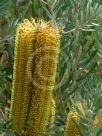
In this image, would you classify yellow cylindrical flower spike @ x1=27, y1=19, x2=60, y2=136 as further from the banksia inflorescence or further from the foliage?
the foliage

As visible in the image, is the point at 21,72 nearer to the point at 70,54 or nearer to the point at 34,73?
the point at 34,73

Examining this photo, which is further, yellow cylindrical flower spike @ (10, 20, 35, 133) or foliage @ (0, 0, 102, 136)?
foliage @ (0, 0, 102, 136)

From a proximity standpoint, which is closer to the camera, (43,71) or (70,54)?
(43,71)

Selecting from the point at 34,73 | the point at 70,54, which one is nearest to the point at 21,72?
the point at 34,73

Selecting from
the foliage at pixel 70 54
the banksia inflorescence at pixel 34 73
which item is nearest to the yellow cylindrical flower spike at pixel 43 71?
the banksia inflorescence at pixel 34 73

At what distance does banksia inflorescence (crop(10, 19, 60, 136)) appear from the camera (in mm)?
1323

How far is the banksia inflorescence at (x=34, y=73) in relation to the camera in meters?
1.32

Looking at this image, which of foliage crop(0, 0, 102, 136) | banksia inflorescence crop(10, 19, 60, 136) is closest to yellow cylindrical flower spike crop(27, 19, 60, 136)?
banksia inflorescence crop(10, 19, 60, 136)

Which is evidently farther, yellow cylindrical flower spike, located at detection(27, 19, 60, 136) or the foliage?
the foliage

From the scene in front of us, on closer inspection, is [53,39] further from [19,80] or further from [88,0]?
[88,0]

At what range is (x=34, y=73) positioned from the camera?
1.33m

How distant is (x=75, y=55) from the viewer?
5.43 feet

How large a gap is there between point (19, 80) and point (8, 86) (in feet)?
1.76

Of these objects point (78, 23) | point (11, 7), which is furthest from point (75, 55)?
point (11, 7)
